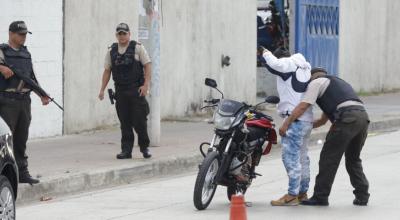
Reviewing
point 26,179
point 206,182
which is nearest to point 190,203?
point 206,182

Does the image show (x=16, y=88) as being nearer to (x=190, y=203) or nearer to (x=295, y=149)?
(x=190, y=203)

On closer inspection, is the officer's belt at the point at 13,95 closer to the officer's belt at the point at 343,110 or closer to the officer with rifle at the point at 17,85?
the officer with rifle at the point at 17,85

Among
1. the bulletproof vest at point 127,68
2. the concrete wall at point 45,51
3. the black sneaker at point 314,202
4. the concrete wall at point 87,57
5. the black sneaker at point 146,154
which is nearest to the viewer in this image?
the black sneaker at point 314,202

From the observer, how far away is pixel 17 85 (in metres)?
12.0

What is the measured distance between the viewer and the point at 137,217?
1095 cm

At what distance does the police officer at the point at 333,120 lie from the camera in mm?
11252

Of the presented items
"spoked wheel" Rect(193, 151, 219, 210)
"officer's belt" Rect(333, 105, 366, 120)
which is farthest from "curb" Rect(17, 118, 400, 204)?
"officer's belt" Rect(333, 105, 366, 120)

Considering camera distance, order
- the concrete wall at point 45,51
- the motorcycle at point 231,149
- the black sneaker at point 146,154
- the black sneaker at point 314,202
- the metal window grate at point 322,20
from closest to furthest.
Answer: the motorcycle at point 231,149
the black sneaker at point 314,202
the black sneaker at point 146,154
the concrete wall at point 45,51
the metal window grate at point 322,20

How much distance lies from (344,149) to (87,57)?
7.64 meters

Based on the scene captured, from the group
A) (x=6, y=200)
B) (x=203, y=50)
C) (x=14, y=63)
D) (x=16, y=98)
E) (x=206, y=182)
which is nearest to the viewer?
(x=6, y=200)

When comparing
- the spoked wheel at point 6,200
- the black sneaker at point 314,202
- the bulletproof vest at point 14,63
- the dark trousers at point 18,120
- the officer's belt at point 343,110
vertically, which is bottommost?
the black sneaker at point 314,202

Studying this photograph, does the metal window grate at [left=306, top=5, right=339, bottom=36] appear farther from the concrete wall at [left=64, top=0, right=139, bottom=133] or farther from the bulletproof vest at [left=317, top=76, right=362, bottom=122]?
the bulletproof vest at [left=317, top=76, right=362, bottom=122]

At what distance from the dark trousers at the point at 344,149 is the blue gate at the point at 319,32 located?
14.1m

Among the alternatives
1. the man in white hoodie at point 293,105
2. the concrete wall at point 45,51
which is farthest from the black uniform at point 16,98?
the concrete wall at point 45,51
